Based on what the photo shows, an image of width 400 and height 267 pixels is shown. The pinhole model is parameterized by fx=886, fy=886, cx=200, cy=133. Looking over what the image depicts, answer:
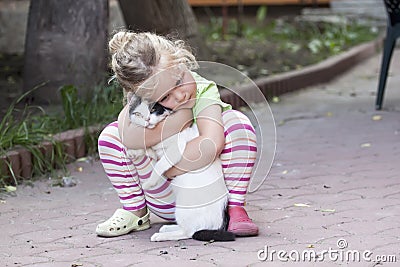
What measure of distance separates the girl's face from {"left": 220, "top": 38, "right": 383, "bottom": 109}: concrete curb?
315cm

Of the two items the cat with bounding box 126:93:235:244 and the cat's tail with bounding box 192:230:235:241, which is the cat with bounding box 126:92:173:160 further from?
the cat's tail with bounding box 192:230:235:241

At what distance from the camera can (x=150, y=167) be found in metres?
3.47

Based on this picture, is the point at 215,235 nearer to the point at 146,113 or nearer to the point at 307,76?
the point at 146,113

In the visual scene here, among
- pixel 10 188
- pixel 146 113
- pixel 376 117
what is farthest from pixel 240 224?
pixel 376 117

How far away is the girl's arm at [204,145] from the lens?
11.0ft

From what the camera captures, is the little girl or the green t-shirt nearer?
the little girl

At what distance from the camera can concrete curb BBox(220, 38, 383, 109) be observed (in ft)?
23.0

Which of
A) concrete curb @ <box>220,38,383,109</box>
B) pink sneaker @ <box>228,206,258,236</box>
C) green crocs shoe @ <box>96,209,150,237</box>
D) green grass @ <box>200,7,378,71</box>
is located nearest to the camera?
pink sneaker @ <box>228,206,258,236</box>

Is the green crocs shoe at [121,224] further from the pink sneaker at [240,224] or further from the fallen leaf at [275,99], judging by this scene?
the fallen leaf at [275,99]

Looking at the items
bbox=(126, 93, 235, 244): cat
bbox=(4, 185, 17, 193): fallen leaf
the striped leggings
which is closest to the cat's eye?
bbox=(126, 93, 235, 244): cat

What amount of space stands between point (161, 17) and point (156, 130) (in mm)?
4440

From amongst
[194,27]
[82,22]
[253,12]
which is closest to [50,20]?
[82,22]

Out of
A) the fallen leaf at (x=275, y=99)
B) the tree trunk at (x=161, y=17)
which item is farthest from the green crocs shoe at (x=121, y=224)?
the fallen leaf at (x=275, y=99)

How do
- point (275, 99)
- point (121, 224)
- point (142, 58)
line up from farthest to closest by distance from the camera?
point (275, 99) < point (121, 224) < point (142, 58)
